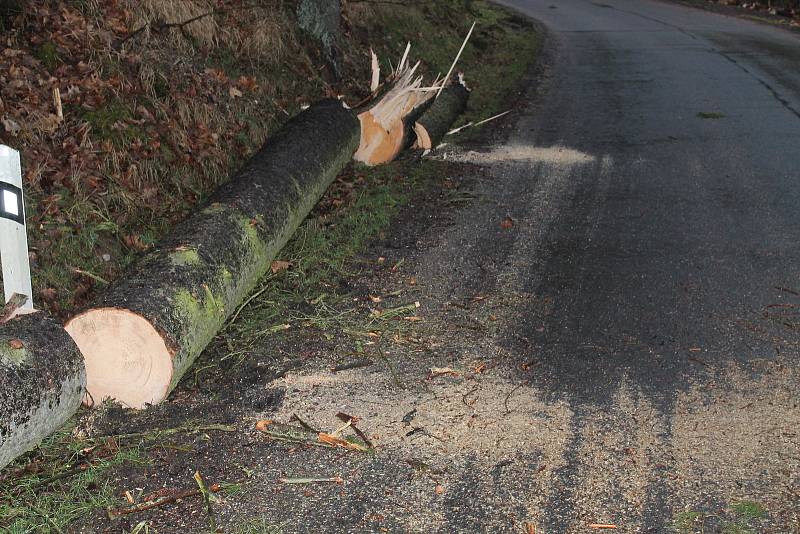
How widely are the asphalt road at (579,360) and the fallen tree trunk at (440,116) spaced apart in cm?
31

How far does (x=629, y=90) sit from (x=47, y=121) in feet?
29.2

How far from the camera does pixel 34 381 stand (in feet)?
12.5

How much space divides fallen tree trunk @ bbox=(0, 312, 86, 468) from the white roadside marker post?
0.58 ft

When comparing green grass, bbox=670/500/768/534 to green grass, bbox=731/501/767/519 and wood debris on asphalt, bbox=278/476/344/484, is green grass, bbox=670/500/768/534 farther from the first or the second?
wood debris on asphalt, bbox=278/476/344/484

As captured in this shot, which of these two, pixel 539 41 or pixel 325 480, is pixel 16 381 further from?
pixel 539 41

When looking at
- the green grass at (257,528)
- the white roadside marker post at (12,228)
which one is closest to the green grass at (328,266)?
the white roadside marker post at (12,228)

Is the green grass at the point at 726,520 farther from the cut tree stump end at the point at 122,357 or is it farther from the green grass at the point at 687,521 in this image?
the cut tree stump end at the point at 122,357

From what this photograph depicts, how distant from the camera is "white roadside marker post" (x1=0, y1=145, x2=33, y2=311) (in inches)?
154

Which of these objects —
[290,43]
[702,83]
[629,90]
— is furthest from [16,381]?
[702,83]

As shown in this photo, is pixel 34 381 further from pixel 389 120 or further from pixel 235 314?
pixel 389 120

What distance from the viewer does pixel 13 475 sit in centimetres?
379

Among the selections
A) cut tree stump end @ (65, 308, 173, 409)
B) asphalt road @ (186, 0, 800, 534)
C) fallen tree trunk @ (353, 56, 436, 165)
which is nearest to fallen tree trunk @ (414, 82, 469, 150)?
fallen tree trunk @ (353, 56, 436, 165)

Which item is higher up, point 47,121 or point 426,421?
point 47,121

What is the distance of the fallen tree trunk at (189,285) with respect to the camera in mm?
4297
